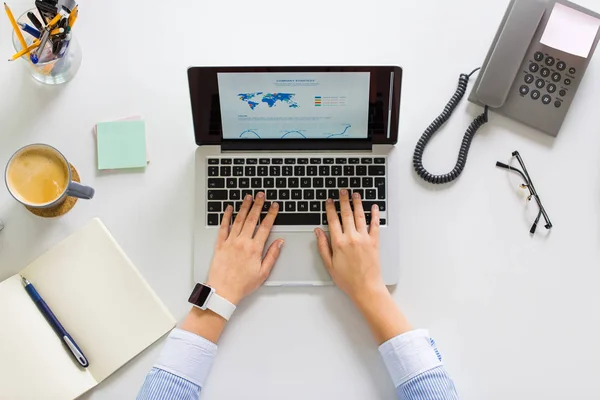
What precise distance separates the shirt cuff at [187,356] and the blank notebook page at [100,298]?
4 cm

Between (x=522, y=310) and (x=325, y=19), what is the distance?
66cm

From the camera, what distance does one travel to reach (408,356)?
0.93 m

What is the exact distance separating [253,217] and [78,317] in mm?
354

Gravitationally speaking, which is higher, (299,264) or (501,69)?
(501,69)

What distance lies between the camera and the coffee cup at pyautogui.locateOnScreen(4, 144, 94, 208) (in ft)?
3.15

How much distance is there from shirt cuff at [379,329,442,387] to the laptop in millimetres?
109

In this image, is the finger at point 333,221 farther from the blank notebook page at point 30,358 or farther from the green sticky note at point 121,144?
the blank notebook page at point 30,358

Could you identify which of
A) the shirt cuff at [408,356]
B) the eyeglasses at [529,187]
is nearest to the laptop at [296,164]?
the shirt cuff at [408,356]

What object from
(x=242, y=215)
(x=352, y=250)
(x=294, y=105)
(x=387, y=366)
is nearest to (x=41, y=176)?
(x=242, y=215)

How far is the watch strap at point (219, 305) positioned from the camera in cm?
96

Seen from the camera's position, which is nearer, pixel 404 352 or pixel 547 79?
pixel 404 352

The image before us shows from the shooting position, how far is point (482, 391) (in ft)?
3.21

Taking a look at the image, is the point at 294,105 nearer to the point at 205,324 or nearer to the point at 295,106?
the point at 295,106

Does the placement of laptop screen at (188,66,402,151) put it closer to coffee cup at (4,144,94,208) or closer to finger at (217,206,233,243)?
finger at (217,206,233,243)
